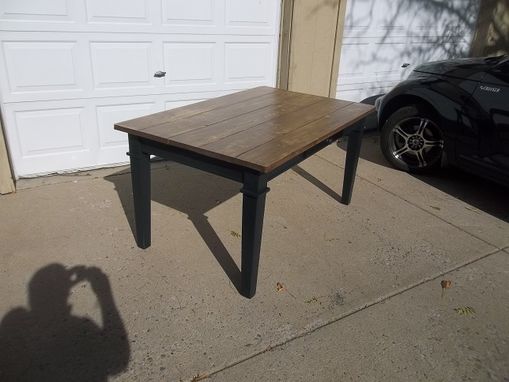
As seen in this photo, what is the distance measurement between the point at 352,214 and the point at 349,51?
9.26 ft

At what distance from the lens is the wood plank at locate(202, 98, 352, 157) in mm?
2338

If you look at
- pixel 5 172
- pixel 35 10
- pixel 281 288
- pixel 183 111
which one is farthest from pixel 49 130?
pixel 281 288

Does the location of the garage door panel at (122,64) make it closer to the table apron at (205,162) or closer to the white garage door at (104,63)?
the white garage door at (104,63)

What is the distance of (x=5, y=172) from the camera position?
3711 mm

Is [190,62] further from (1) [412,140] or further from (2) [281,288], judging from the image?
(2) [281,288]

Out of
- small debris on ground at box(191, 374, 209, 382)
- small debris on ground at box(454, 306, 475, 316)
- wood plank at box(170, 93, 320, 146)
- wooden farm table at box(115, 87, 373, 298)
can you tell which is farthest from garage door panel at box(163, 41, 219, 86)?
small debris on ground at box(454, 306, 475, 316)

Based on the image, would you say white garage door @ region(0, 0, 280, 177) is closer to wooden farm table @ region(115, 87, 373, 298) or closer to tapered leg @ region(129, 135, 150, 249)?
wooden farm table @ region(115, 87, 373, 298)

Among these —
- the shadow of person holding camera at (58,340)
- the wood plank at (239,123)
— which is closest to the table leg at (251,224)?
the wood plank at (239,123)

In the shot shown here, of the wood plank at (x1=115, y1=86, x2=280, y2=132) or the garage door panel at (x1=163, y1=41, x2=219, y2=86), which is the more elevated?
the garage door panel at (x1=163, y1=41, x2=219, y2=86)

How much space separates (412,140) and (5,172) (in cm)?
387

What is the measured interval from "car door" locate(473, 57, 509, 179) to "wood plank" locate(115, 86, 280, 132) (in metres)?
1.79

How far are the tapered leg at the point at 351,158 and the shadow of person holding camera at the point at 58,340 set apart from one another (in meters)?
2.14

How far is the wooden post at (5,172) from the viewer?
3.62 meters

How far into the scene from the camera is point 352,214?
3.73m
